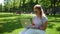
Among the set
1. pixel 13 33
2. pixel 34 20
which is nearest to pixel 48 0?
pixel 13 33

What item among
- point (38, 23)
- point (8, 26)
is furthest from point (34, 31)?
point (8, 26)

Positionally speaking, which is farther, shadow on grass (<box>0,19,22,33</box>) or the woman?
shadow on grass (<box>0,19,22,33</box>)

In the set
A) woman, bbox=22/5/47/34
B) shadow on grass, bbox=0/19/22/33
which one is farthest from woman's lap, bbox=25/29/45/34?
shadow on grass, bbox=0/19/22/33

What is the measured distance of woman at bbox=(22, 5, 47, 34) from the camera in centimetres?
595

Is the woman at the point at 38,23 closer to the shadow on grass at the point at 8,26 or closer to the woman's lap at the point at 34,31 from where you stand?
the woman's lap at the point at 34,31

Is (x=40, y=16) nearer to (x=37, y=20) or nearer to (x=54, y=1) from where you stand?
(x=37, y=20)

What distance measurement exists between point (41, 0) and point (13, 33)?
35.7m

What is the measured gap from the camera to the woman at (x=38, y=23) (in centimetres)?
595

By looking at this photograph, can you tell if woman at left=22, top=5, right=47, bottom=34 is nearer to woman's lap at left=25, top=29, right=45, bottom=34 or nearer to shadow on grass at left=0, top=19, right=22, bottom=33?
woman's lap at left=25, top=29, right=45, bottom=34

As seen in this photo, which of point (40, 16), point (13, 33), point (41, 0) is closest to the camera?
point (40, 16)

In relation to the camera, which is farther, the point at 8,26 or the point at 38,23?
the point at 8,26

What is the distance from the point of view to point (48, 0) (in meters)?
50.1

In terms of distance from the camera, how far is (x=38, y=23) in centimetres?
605

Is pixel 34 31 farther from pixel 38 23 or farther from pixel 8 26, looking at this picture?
pixel 8 26
